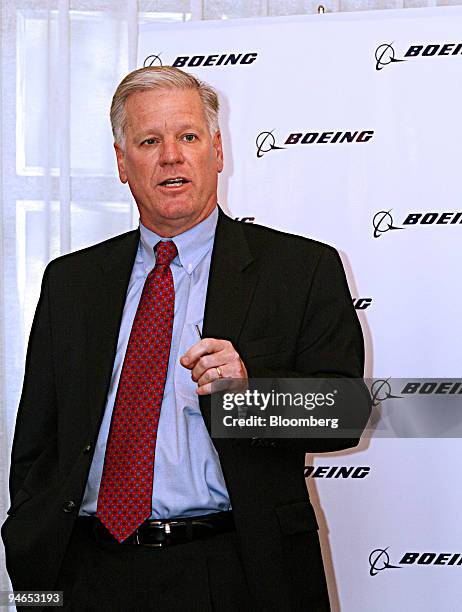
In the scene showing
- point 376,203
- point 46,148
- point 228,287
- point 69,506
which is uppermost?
point 46,148

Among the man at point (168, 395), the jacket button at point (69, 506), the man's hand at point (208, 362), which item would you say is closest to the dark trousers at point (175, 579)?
the man at point (168, 395)

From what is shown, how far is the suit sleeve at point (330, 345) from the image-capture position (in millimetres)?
1895

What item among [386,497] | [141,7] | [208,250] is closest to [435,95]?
[208,250]

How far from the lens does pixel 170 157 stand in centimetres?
206

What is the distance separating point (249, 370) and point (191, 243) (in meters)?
0.44

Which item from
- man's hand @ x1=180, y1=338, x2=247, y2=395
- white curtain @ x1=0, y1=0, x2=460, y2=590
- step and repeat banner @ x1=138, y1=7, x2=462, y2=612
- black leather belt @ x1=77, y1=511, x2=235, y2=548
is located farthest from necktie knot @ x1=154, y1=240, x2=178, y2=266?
white curtain @ x1=0, y1=0, x2=460, y2=590

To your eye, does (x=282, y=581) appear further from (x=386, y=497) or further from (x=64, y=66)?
(x=64, y=66)

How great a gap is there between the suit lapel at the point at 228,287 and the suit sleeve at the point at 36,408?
0.41 m

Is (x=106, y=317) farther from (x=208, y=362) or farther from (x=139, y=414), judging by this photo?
(x=208, y=362)

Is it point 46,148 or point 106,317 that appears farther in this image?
point 46,148

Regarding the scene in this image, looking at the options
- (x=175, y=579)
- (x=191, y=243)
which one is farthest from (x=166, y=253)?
(x=175, y=579)

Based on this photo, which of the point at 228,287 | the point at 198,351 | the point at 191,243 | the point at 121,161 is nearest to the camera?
the point at 198,351

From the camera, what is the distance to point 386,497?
269cm

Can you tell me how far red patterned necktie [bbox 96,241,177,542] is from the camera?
6.23ft
